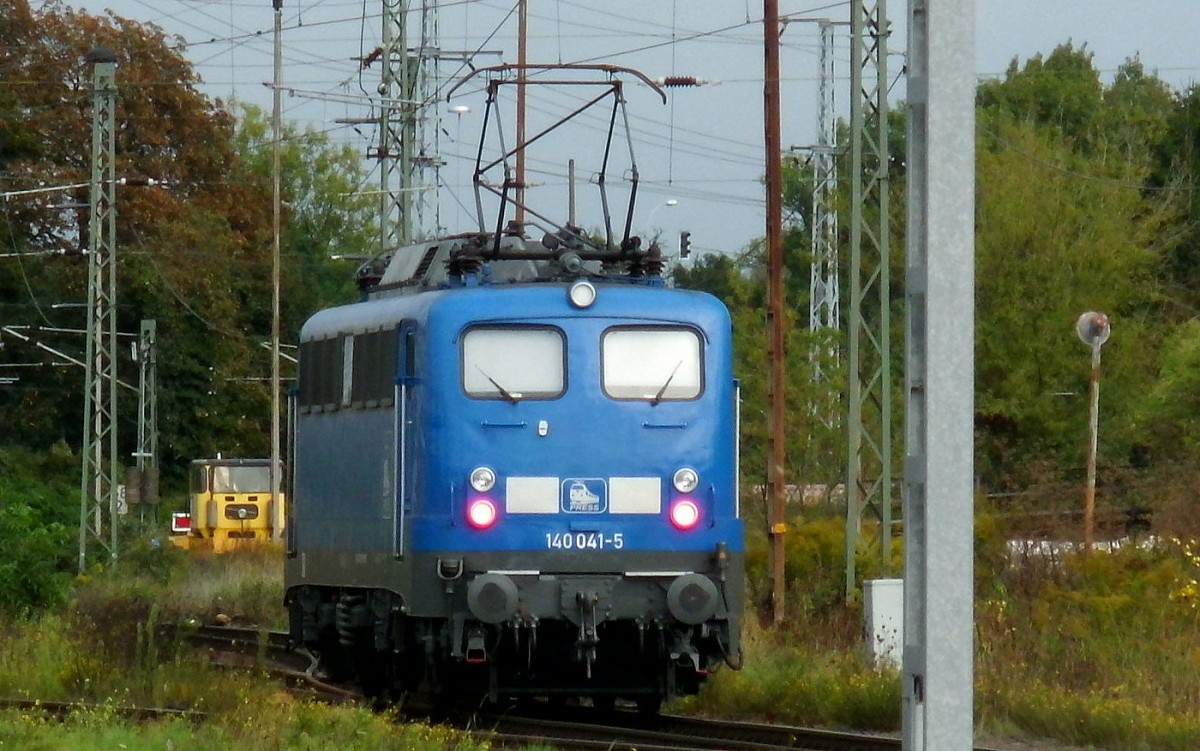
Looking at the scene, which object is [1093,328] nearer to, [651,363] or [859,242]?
[859,242]

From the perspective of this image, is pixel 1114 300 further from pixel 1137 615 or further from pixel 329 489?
pixel 329 489

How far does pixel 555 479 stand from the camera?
14.6 m

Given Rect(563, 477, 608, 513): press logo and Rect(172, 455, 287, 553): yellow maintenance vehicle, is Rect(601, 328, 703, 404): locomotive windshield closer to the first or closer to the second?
Rect(563, 477, 608, 513): press logo

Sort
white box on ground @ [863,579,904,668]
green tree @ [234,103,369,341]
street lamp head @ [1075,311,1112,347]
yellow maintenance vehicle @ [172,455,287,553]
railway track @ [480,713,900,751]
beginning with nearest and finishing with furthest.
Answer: railway track @ [480,713,900,751] < white box on ground @ [863,579,904,668] < street lamp head @ [1075,311,1112,347] < yellow maintenance vehicle @ [172,455,287,553] < green tree @ [234,103,369,341]

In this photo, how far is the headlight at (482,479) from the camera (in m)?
14.5

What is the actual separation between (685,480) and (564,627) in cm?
134

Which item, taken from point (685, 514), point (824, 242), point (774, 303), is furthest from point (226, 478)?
point (685, 514)

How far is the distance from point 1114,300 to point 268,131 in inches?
2140

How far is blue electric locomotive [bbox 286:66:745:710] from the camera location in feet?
47.5

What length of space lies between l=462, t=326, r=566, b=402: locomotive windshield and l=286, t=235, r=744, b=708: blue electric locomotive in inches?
0.5

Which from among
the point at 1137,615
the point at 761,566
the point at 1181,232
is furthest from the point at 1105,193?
the point at 1137,615

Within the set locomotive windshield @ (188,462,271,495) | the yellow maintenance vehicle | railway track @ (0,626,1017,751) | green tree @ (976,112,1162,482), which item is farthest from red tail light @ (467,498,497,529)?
locomotive windshield @ (188,462,271,495)

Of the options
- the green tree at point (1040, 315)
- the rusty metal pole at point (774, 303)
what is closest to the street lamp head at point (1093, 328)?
the rusty metal pole at point (774, 303)

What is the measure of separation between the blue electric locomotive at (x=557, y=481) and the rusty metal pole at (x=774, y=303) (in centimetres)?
479
